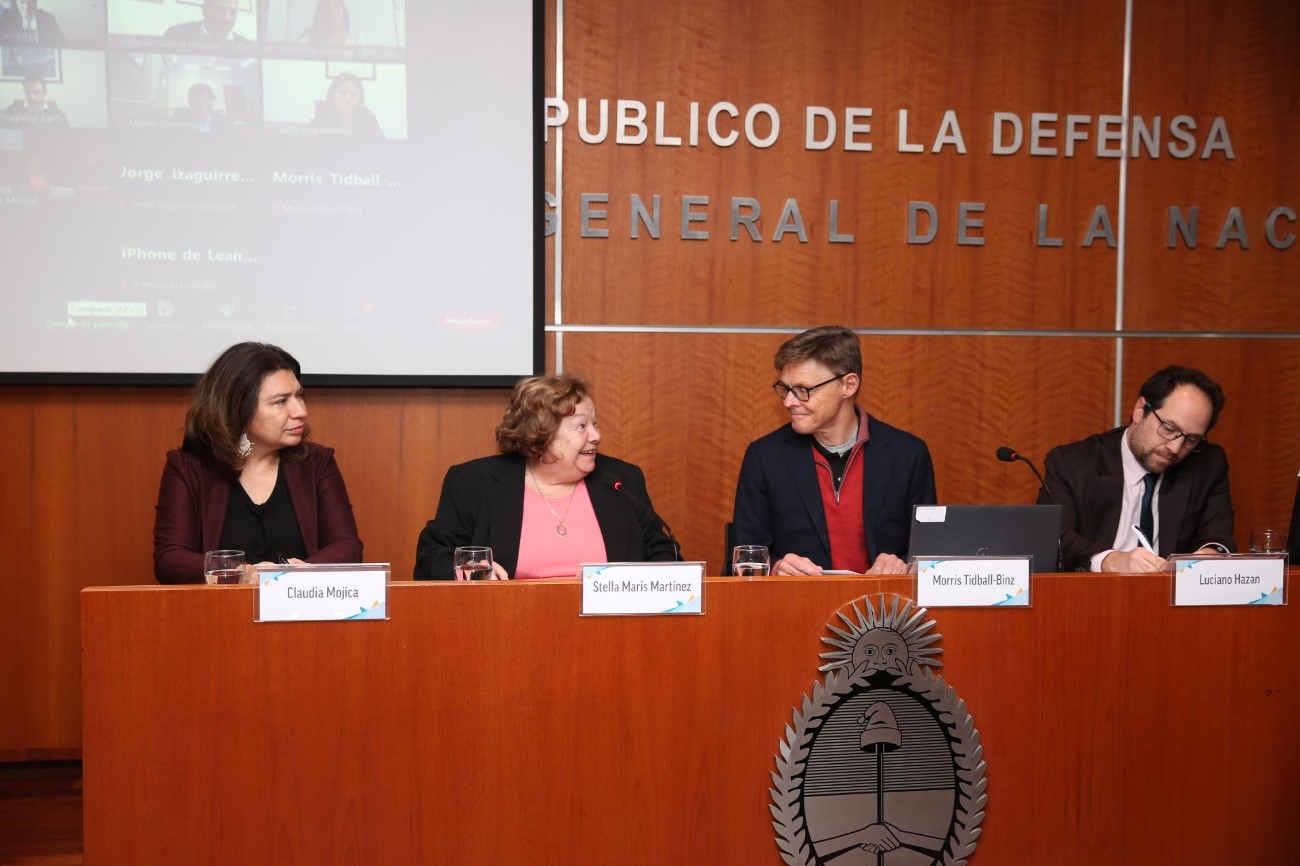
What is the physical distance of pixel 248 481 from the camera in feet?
9.00

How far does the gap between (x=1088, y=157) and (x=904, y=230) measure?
735 mm

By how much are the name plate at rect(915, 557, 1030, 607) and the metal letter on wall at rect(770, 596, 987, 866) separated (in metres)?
0.05

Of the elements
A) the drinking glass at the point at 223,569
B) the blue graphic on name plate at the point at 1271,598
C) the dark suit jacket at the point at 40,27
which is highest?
the dark suit jacket at the point at 40,27

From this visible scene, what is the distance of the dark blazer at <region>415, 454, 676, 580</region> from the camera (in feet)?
8.45

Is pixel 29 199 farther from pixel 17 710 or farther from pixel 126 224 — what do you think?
pixel 17 710

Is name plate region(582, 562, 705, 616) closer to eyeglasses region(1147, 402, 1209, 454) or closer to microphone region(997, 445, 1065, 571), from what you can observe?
microphone region(997, 445, 1065, 571)

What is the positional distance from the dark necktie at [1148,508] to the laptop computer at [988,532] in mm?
907

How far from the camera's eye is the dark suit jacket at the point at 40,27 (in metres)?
3.07

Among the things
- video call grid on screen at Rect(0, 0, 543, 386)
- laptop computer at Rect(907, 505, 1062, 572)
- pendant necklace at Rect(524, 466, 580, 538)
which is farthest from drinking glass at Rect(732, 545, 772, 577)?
video call grid on screen at Rect(0, 0, 543, 386)

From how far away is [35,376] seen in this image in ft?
10.4

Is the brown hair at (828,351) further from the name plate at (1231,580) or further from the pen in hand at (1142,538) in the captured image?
the name plate at (1231,580)

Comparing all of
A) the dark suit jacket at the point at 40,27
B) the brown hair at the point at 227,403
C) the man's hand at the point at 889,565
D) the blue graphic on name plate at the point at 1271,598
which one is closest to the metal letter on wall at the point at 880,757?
the man's hand at the point at 889,565

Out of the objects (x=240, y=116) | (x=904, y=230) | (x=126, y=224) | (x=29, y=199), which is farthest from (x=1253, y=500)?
(x=29, y=199)

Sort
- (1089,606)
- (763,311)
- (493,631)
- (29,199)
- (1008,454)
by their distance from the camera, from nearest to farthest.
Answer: (493,631) < (1089,606) < (1008,454) < (29,199) < (763,311)
